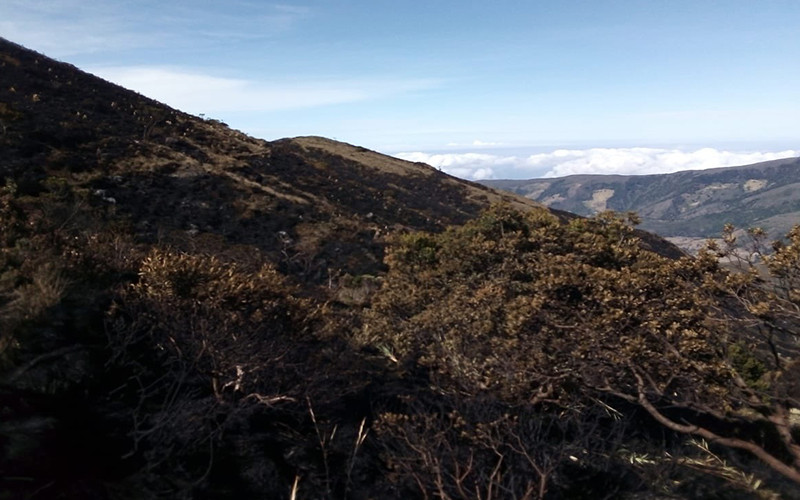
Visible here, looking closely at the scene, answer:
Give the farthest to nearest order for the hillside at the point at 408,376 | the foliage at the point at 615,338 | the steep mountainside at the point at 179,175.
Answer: the steep mountainside at the point at 179,175 → the foliage at the point at 615,338 → the hillside at the point at 408,376

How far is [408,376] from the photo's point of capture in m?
15.2

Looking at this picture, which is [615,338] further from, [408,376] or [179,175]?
[179,175]

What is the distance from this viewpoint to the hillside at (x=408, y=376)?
32.0 ft

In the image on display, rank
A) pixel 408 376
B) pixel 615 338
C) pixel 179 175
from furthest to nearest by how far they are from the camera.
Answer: pixel 179 175 < pixel 408 376 < pixel 615 338

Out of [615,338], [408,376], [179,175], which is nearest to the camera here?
[615,338]

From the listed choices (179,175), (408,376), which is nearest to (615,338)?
(408,376)

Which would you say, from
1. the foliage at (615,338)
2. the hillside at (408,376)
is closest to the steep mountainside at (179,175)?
the hillside at (408,376)

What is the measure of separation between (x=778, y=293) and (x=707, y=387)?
9.47ft

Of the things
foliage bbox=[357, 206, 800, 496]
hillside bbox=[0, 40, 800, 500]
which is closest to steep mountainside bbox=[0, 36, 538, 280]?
hillside bbox=[0, 40, 800, 500]

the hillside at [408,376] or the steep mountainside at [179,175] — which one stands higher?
the steep mountainside at [179,175]

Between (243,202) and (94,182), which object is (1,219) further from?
(243,202)

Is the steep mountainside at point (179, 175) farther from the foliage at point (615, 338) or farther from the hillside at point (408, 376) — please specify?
the foliage at point (615, 338)

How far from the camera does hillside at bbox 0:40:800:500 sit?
9.74 m

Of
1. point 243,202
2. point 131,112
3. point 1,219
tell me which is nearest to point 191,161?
point 243,202
